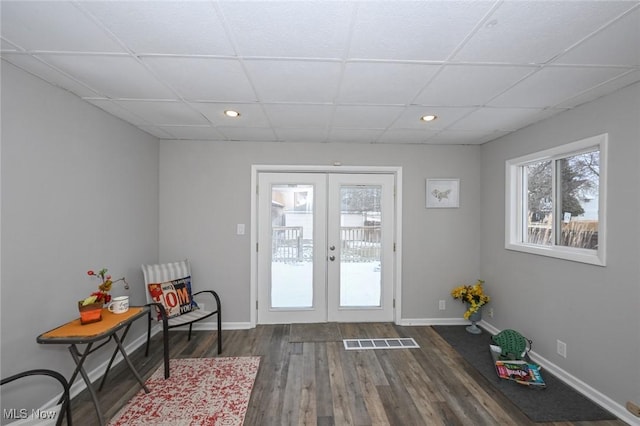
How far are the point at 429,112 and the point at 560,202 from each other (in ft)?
5.23

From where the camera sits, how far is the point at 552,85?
198cm

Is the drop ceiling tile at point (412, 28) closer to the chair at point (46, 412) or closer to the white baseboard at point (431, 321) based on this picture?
the chair at point (46, 412)

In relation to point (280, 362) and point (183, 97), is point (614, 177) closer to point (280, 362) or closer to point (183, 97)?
point (280, 362)

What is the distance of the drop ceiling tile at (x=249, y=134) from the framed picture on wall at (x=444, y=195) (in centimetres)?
220

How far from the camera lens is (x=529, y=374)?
2.42m

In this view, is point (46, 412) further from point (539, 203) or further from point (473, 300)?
point (539, 203)

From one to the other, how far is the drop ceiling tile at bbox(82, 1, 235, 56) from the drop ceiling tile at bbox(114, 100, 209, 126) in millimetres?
870

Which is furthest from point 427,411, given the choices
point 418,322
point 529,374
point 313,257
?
point 313,257

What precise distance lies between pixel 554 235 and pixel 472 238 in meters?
1.04

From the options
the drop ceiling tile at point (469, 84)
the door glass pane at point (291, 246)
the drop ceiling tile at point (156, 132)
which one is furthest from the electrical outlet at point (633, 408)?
the drop ceiling tile at point (156, 132)

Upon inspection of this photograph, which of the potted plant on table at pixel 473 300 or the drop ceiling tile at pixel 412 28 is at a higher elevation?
the drop ceiling tile at pixel 412 28

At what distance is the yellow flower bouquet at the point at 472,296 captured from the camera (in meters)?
3.39

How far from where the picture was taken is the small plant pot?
6.57 ft

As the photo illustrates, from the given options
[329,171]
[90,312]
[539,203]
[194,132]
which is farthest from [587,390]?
[194,132]
